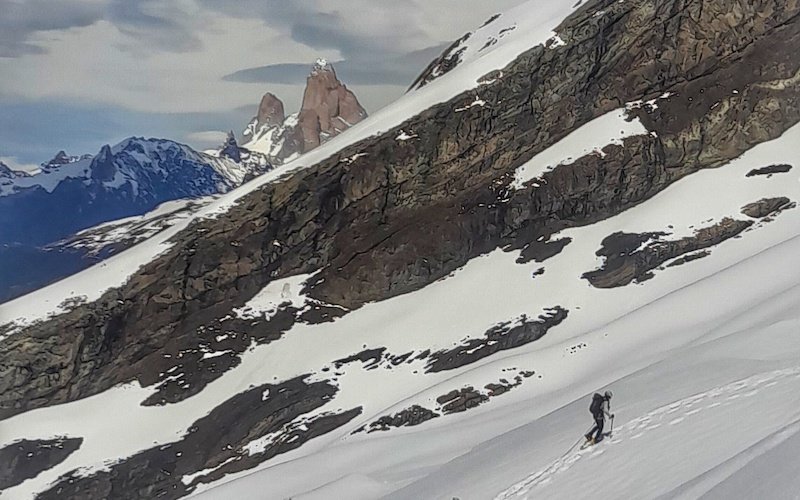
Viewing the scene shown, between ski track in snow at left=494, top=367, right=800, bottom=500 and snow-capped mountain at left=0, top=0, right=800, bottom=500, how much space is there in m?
5.98

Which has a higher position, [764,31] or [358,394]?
[764,31]

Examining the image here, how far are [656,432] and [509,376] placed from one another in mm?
24263

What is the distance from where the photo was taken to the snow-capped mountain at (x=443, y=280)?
36750mm

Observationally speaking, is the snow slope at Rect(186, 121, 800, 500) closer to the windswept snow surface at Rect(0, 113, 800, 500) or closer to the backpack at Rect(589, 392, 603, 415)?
the windswept snow surface at Rect(0, 113, 800, 500)

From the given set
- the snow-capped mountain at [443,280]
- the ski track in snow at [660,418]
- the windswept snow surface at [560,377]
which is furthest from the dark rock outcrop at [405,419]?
the ski track in snow at [660,418]

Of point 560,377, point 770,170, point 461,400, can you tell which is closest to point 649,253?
point 770,170

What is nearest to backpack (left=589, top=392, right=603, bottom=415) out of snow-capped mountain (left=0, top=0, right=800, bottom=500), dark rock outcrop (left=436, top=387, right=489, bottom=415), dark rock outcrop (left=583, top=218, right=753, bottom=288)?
snow-capped mountain (left=0, top=0, right=800, bottom=500)

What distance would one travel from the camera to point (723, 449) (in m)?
11.5

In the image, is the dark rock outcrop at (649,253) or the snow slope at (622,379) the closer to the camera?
the snow slope at (622,379)

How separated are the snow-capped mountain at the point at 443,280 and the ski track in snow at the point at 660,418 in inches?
236

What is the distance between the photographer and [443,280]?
58.8m

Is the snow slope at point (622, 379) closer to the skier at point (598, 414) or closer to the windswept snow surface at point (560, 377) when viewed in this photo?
the windswept snow surface at point (560, 377)

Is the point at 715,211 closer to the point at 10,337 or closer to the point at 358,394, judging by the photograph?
the point at 358,394

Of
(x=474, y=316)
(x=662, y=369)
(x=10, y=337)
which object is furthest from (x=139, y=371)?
(x=662, y=369)
